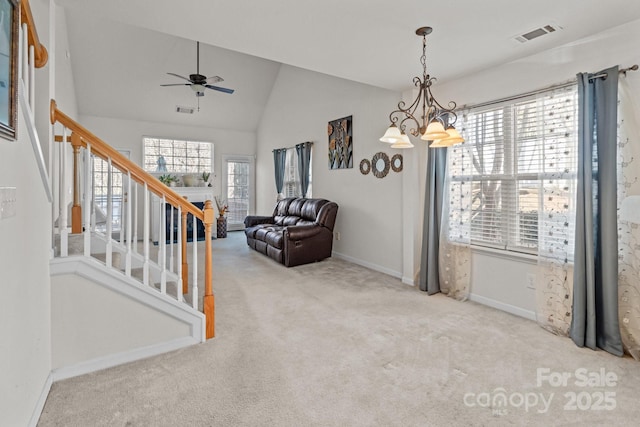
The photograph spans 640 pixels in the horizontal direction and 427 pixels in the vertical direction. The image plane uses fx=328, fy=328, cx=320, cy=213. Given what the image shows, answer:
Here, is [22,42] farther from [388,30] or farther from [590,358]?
[590,358]

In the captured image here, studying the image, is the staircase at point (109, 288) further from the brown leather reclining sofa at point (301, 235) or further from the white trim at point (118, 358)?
the brown leather reclining sofa at point (301, 235)

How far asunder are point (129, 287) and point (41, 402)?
730 mm

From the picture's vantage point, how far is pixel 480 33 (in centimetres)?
265

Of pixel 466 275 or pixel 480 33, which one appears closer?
pixel 480 33

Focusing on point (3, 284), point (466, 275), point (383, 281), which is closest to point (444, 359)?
point (466, 275)

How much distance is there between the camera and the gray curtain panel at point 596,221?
8.16 feet

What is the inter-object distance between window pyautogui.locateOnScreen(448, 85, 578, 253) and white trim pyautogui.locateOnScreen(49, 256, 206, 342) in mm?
2838

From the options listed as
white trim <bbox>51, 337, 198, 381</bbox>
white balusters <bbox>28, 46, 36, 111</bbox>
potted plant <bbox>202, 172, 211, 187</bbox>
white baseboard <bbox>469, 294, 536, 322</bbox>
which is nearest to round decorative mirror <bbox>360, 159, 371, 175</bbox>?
white baseboard <bbox>469, 294, 536, 322</bbox>

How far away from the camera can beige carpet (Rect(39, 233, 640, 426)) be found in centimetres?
176

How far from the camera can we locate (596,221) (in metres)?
2.61

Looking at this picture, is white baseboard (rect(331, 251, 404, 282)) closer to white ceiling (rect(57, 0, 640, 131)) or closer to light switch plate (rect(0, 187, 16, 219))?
white ceiling (rect(57, 0, 640, 131))

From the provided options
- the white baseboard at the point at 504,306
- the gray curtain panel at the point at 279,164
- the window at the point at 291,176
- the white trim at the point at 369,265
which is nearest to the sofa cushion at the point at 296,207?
the window at the point at 291,176

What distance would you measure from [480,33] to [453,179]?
153cm

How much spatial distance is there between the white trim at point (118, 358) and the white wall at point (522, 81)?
9.62 ft
